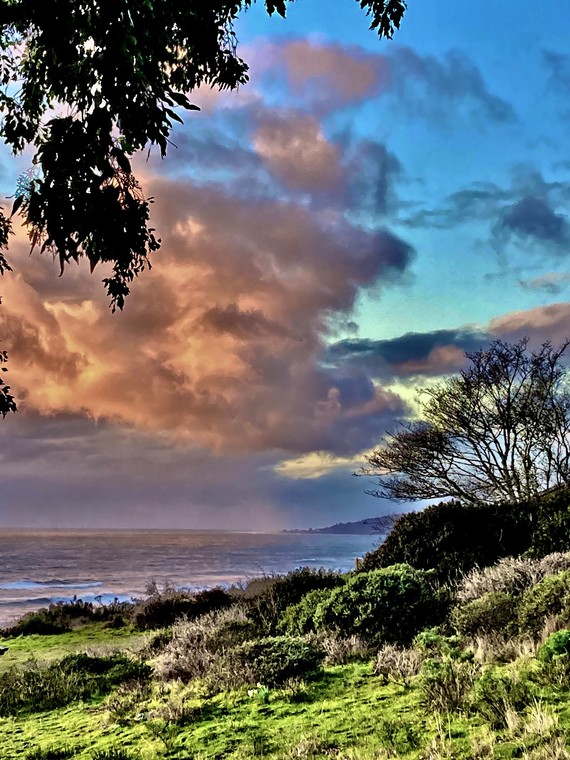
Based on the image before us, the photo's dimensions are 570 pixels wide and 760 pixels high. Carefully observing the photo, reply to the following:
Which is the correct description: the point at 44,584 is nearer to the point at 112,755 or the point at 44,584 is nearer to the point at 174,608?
the point at 174,608

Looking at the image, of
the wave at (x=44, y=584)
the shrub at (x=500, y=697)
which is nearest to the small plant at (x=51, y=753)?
the shrub at (x=500, y=697)

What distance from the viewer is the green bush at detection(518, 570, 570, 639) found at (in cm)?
707

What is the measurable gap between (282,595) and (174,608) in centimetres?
467

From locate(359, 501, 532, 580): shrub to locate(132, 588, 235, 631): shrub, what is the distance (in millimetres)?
4564

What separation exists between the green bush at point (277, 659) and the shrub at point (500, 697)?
8.16 ft

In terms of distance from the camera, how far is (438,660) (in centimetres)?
651

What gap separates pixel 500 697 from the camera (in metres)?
5.17

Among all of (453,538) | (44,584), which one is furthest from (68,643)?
(44,584)

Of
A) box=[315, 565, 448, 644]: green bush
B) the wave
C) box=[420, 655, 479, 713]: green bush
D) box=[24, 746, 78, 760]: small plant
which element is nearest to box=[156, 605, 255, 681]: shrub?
box=[315, 565, 448, 644]: green bush

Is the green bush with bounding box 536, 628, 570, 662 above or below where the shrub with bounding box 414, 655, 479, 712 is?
above

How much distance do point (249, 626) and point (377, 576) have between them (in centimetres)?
263

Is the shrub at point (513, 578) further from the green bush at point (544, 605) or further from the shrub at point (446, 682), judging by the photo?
the shrub at point (446, 682)

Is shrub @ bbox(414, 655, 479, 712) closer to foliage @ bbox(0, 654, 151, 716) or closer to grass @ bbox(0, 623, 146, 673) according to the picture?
foliage @ bbox(0, 654, 151, 716)

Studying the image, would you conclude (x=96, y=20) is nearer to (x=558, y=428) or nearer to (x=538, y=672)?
(x=538, y=672)
